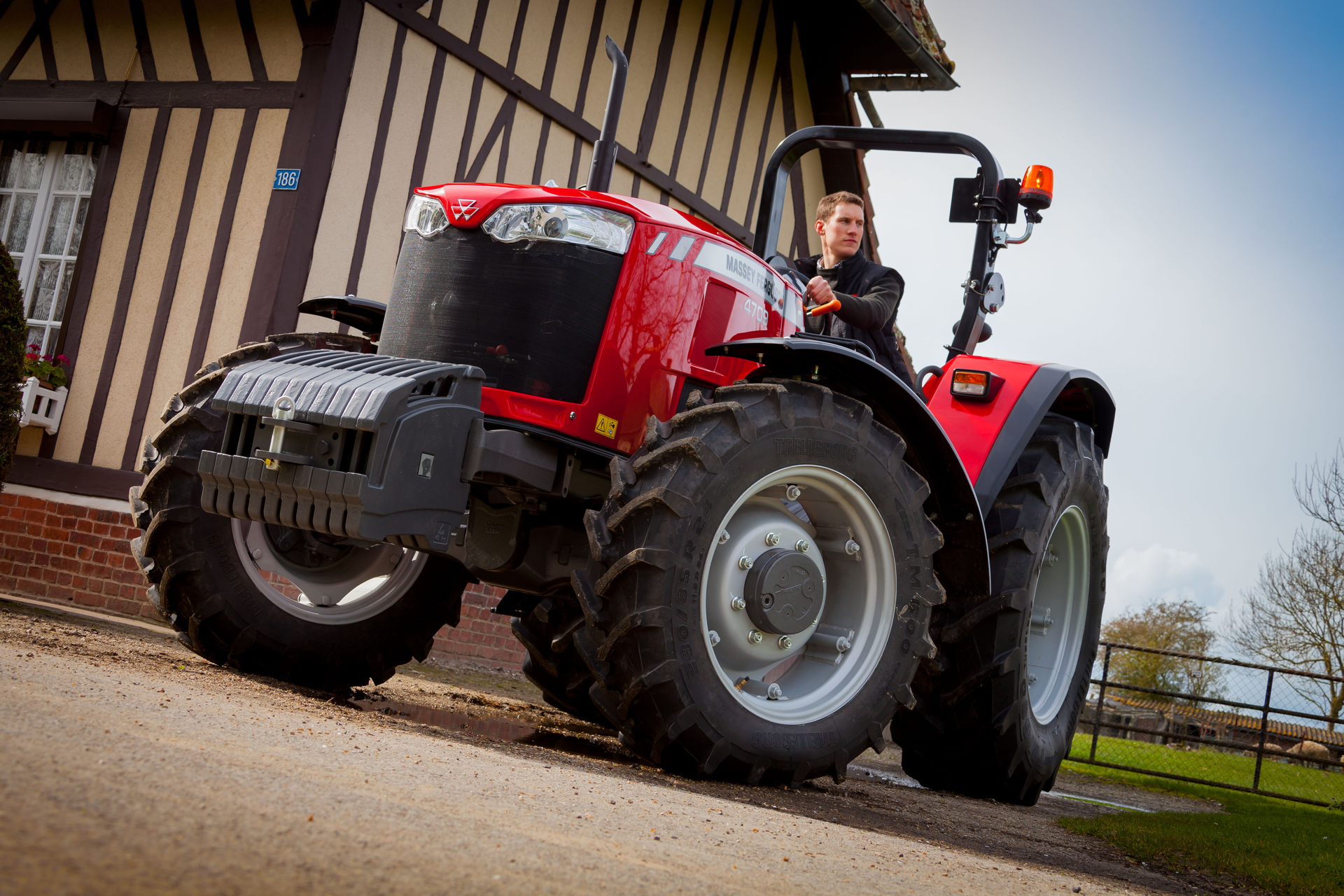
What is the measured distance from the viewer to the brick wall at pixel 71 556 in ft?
22.6

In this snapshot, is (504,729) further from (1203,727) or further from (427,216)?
(1203,727)

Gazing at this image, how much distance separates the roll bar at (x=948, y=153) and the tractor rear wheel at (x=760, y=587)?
5.49 ft

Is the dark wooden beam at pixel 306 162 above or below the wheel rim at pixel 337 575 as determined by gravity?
above

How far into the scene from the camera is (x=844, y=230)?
4.66 m

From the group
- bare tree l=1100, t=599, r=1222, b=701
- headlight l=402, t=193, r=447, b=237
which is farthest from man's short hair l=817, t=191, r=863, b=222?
bare tree l=1100, t=599, r=1222, b=701

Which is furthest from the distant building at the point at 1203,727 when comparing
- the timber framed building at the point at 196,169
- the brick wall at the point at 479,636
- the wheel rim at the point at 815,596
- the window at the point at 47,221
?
the window at the point at 47,221

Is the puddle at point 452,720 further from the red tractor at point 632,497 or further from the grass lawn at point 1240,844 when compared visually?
the grass lawn at point 1240,844

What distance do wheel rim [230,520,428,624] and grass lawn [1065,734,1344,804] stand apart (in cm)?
781

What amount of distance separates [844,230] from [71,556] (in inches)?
214

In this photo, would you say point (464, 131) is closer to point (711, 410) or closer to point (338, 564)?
point (338, 564)

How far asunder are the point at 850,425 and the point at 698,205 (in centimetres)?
719

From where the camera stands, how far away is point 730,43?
33.8 feet

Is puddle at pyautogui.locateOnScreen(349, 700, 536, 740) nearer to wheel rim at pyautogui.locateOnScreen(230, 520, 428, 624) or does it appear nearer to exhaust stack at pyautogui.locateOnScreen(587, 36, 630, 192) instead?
wheel rim at pyautogui.locateOnScreen(230, 520, 428, 624)

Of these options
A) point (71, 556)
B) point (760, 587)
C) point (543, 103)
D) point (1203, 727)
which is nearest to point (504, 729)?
point (760, 587)
